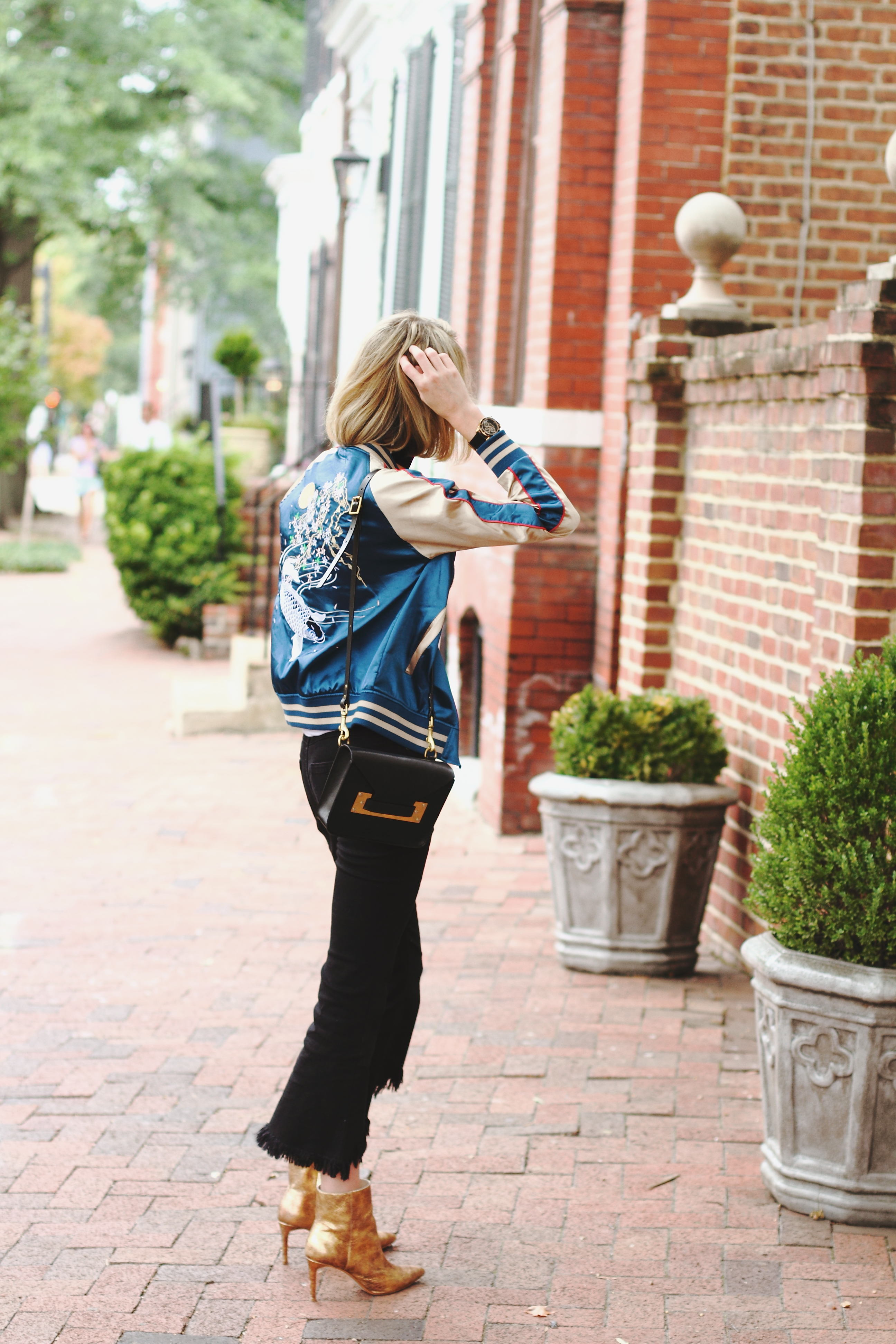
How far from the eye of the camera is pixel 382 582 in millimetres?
3154

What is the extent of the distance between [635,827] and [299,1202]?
235cm

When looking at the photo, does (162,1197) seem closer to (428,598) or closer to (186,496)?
(428,598)

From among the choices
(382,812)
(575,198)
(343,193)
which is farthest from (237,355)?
(382,812)

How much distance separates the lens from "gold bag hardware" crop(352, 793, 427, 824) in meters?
3.09

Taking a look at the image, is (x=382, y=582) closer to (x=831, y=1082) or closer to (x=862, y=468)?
(x=831, y=1082)

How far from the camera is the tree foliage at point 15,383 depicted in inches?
825

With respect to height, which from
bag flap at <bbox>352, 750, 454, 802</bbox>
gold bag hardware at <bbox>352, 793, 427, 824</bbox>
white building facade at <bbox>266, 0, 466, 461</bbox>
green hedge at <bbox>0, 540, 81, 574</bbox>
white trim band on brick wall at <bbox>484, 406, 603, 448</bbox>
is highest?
white building facade at <bbox>266, 0, 466, 461</bbox>

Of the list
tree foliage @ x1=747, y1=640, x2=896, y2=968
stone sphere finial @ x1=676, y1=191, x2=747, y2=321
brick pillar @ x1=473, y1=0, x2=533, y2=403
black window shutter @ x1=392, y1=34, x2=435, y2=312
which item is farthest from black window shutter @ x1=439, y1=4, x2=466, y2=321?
tree foliage @ x1=747, y1=640, x2=896, y2=968

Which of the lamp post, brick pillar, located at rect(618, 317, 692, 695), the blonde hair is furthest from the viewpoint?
the lamp post

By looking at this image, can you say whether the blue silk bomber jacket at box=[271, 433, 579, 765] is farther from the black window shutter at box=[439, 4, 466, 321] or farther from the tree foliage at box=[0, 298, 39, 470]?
the tree foliage at box=[0, 298, 39, 470]

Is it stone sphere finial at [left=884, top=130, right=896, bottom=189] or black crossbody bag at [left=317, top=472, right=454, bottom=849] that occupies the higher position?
stone sphere finial at [left=884, top=130, right=896, bottom=189]

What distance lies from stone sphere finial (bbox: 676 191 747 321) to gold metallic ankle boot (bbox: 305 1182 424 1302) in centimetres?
411

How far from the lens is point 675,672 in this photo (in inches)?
259

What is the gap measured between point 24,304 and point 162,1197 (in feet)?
74.1
